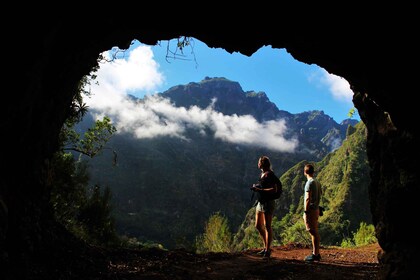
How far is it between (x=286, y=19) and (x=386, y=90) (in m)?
1.57

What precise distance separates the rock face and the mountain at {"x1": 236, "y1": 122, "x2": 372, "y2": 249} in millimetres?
69785

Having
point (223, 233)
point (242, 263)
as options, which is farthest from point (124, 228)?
point (242, 263)

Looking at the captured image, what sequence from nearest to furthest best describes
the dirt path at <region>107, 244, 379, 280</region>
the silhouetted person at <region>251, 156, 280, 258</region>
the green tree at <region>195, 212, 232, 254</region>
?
1. the dirt path at <region>107, 244, 379, 280</region>
2. the silhouetted person at <region>251, 156, 280, 258</region>
3. the green tree at <region>195, 212, 232, 254</region>

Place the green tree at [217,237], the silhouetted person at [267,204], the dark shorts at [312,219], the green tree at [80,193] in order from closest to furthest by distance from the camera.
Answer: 1. the dark shorts at [312,219]
2. the silhouetted person at [267,204]
3. the green tree at [80,193]
4. the green tree at [217,237]

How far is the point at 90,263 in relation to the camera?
6.09 metres

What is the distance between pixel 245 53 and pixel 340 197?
361 ft

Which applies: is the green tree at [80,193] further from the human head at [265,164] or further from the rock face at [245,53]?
the rock face at [245,53]

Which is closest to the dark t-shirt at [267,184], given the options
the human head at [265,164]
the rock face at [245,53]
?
the human head at [265,164]

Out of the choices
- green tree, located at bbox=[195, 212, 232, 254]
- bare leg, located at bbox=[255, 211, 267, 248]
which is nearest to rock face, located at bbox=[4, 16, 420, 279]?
bare leg, located at bbox=[255, 211, 267, 248]

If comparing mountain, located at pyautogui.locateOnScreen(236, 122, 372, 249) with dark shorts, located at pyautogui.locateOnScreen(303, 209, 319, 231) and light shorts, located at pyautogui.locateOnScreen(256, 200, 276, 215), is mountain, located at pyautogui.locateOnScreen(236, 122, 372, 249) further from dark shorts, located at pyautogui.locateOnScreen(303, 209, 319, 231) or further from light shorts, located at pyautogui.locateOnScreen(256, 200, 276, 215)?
dark shorts, located at pyautogui.locateOnScreen(303, 209, 319, 231)

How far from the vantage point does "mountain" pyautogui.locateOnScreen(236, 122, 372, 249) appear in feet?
271

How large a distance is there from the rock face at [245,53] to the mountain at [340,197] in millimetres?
69785

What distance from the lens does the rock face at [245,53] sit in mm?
3711

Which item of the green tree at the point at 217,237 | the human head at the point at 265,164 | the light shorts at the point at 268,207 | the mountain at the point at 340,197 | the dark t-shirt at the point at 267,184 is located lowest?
the green tree at the point at 217,237
